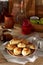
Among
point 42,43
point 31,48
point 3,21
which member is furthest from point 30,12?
point 31,48

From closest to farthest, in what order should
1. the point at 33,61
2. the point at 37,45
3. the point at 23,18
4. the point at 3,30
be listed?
the point at 33,61 < the point at 37,45 < the point at 3,30 < the point at 23,18

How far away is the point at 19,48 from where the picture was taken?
1.07m

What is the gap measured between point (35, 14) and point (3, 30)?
362mm

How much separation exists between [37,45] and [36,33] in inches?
9.2

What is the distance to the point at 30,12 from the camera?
1600 mm

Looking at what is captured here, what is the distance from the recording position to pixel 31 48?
1078 mm

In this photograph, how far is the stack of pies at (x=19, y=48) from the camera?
1.04 m

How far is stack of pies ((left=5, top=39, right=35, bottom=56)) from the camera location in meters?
1.04

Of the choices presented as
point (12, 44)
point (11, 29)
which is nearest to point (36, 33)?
point (11, 29)

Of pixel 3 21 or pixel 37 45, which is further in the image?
pixel 3 21

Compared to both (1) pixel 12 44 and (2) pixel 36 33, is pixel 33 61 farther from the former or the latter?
(2) pixel 36 33

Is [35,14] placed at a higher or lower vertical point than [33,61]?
higher

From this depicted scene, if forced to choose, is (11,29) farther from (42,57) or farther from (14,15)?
(42,57)

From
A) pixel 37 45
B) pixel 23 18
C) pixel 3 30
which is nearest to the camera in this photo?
pixel 37 45
